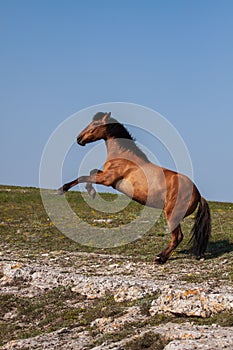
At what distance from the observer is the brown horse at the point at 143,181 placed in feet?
51.5

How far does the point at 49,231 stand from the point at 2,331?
10243 mm

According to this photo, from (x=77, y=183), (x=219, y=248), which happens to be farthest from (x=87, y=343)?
(x=219, y=248)

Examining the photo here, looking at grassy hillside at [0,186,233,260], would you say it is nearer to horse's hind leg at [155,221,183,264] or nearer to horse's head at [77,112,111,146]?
horse's hind leg at [155,221,183,264]

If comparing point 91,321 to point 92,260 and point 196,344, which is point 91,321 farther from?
point 92,260

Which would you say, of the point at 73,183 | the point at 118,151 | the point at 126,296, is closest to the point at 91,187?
the point at 73,183

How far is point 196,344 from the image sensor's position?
28.3 feet

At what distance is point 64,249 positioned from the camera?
730 inches

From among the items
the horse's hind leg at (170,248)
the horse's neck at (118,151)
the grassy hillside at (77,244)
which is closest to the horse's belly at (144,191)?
the horse's neck at (118,151)

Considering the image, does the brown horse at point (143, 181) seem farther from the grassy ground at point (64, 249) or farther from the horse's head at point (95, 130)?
the grassy ground at point (64, 249)

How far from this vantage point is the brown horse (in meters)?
15.7

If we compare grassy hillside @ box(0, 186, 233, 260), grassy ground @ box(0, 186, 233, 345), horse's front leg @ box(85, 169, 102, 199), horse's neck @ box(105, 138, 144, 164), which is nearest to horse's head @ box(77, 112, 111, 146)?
horse's neck @ box(105, 138, 144, 164)

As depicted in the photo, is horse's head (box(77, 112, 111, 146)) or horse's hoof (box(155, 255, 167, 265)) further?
horse's head (box(77, 112, 111, 146))

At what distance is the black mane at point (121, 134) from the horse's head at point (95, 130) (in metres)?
0.03

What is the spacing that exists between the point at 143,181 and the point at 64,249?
13.8ft
